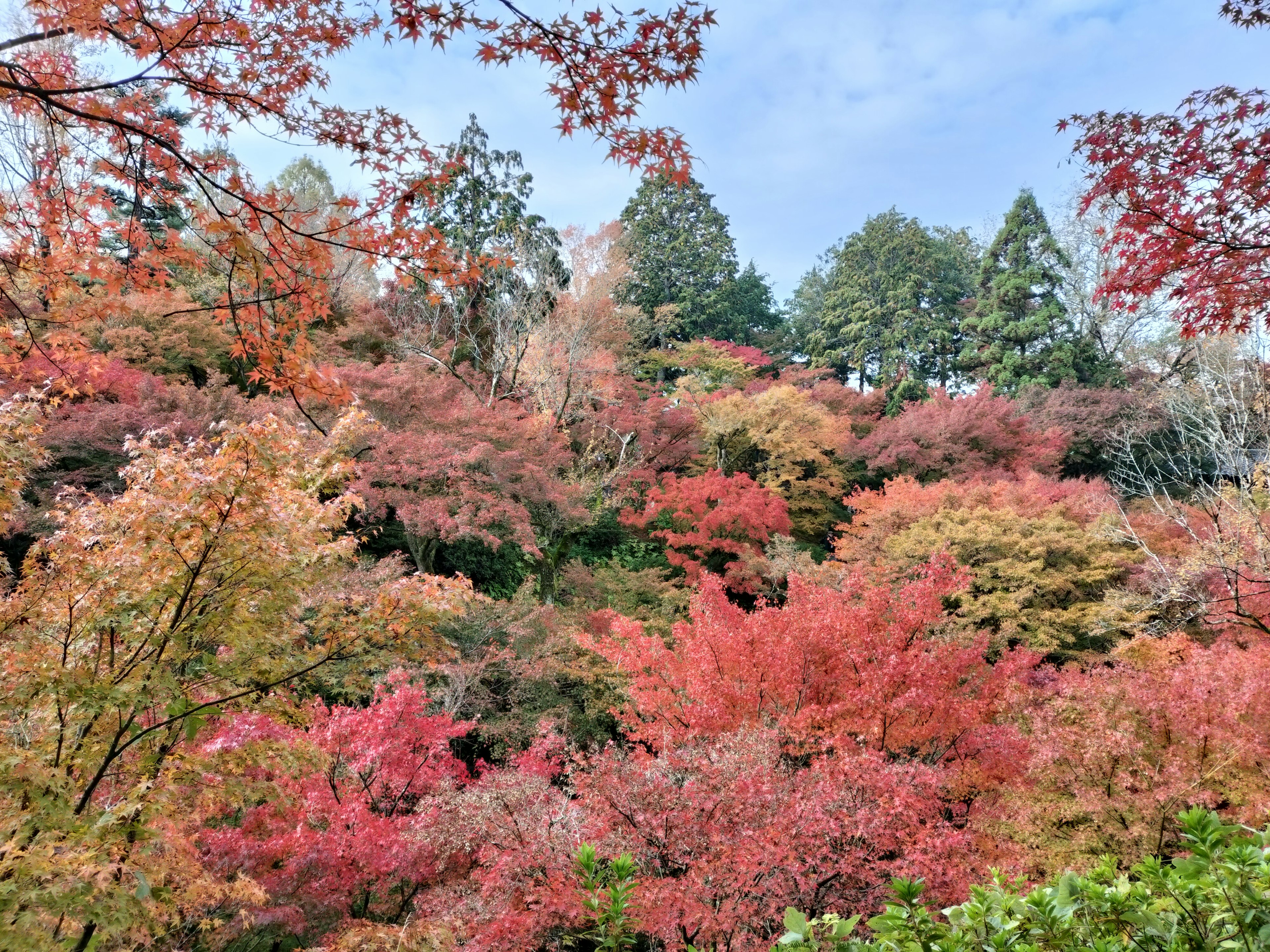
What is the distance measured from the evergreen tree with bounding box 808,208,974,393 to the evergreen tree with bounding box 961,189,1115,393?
168cm

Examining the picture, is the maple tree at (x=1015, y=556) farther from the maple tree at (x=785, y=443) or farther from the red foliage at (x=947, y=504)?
the maple tree at (x=785, y=443)

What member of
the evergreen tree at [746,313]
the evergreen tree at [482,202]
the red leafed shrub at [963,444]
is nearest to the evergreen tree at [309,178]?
the evergreen tree at [482,202]

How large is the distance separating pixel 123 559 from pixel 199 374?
12347 mm

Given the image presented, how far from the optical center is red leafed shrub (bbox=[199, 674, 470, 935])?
4.34 m

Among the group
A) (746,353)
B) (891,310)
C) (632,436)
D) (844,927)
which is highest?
(891,310)

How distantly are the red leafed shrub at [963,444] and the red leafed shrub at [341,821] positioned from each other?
537 inches

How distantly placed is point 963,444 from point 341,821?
631 inches

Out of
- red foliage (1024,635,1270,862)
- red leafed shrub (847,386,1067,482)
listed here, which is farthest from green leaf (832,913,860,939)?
red leafed shrub (847,386,1067,482)

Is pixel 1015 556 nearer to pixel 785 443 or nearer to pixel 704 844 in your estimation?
pixel 785 443

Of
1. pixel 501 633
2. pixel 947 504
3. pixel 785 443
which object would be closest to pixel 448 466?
pixel 501 633

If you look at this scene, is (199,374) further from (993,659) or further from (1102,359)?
(1102,359)

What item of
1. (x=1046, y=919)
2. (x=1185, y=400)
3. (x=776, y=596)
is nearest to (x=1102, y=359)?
(x=1185, y=400)

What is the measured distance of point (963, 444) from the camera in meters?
16.2

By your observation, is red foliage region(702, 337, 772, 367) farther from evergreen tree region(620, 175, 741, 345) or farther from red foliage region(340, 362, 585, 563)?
red foliage region(340, 362, 585, 563)
